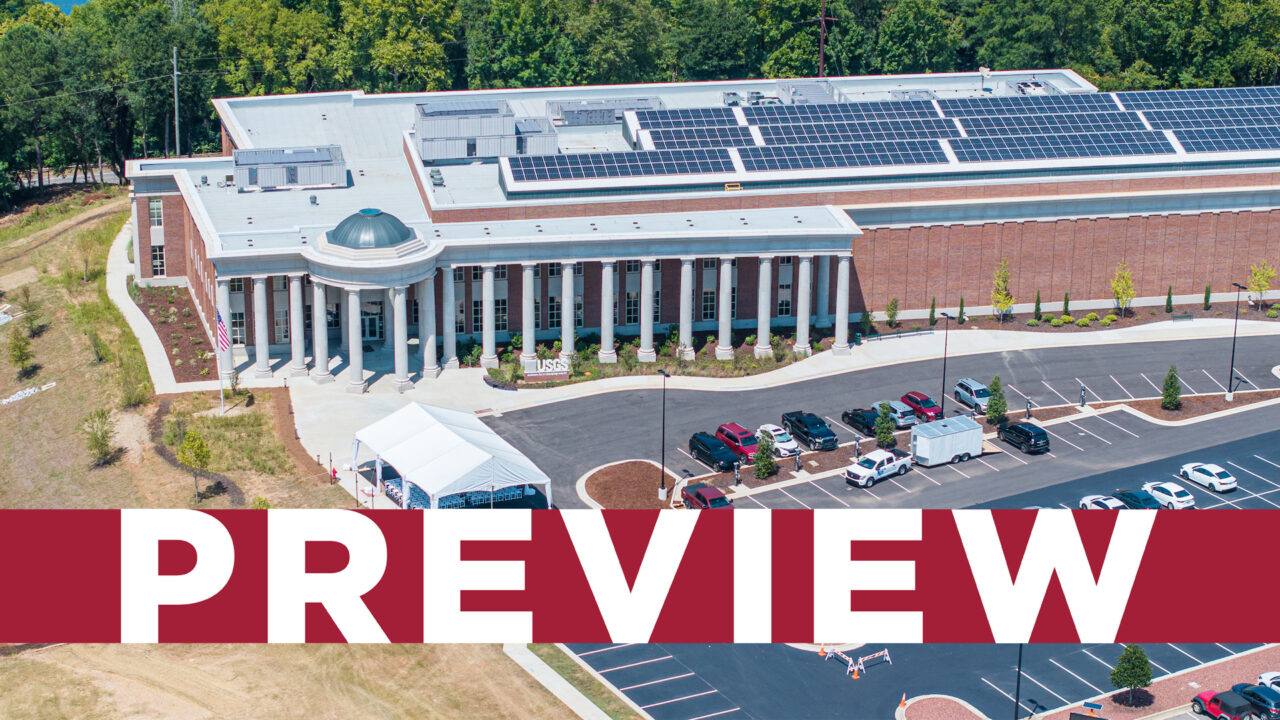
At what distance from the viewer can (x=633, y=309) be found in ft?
369

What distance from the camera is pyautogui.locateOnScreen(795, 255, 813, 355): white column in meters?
109

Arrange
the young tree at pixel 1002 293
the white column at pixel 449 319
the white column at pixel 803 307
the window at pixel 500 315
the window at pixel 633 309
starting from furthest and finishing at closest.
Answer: the young tree at pixel 1002 293
the window at pixel 633 309
the white column at pixel 803 307
the window at pixel 500 315
the white column at pixel 449 319

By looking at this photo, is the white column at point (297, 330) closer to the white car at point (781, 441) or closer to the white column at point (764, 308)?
the white column at point (764, 308)

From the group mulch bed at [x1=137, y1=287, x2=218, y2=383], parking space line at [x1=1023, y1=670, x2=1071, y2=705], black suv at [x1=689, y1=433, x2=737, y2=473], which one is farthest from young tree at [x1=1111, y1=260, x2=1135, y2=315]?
mulch bed at [x1=137, y1=287, x2=218, y2=383]

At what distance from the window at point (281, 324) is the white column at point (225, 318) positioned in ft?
10.6

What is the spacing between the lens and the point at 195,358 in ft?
354

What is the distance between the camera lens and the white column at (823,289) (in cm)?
11388

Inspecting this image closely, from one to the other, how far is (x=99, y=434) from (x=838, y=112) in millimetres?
55766

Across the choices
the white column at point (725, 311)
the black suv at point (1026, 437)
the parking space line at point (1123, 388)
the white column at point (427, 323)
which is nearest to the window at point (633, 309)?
the white column at point (725, 311)

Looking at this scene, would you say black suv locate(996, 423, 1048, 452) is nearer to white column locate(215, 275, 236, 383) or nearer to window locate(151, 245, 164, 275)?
white column locate(215, 275, 236, 383)

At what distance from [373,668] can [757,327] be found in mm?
46687

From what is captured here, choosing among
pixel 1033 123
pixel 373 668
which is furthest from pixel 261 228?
pixel 1033 123

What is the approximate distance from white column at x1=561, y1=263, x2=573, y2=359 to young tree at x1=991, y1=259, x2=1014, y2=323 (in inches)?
1168

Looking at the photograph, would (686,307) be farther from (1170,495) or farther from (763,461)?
(1170,495)
